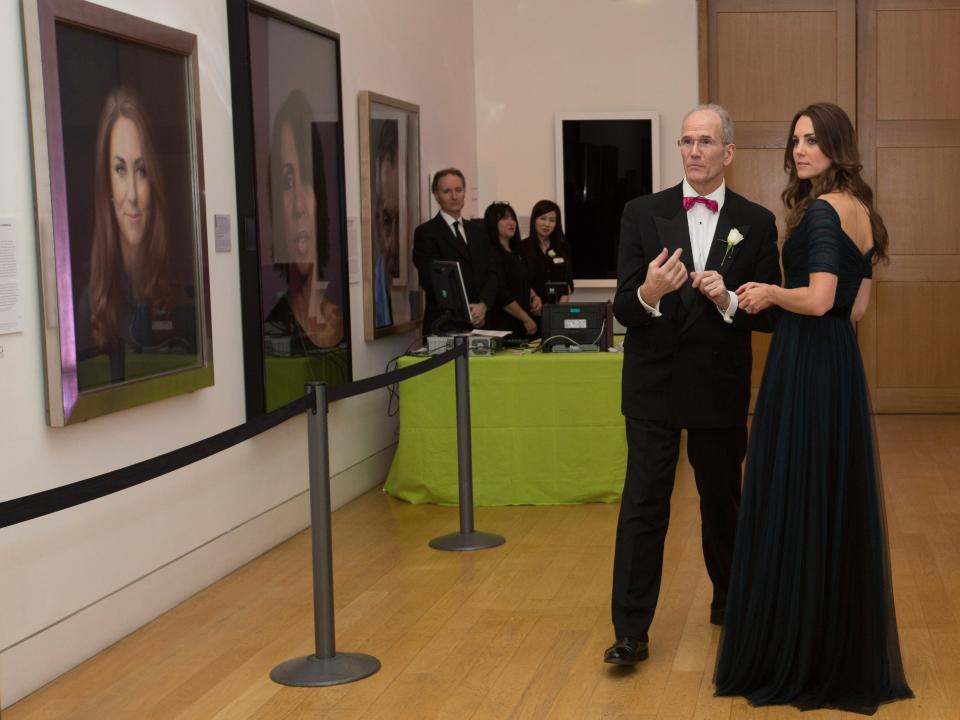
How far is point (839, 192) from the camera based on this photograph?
361cm

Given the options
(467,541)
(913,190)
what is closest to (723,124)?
(467,541)

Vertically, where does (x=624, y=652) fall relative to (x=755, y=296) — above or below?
below

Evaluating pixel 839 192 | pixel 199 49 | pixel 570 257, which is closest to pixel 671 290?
pixel 839 192

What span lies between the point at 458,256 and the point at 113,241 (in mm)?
3397

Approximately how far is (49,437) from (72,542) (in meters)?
0.36

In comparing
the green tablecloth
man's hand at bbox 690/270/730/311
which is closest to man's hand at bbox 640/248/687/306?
man's hand at bbox 690/270/730/311

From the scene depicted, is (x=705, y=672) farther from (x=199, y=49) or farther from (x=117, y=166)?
(x=199, y=49)

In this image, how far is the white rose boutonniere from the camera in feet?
12.1

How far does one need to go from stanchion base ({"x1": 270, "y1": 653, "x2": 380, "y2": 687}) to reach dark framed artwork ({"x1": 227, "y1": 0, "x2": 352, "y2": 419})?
5.47ft

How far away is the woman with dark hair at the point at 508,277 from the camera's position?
7.94 m

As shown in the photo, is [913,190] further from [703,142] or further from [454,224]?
[703,142]

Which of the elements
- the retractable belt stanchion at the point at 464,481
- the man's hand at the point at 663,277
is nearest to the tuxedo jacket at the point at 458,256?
the retractable belt stanchion at the point at 464,481

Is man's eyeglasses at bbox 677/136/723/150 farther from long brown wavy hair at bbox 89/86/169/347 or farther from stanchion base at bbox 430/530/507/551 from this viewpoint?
stanchion base at bbox 430/530/507/551

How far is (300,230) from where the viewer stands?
238 inches
